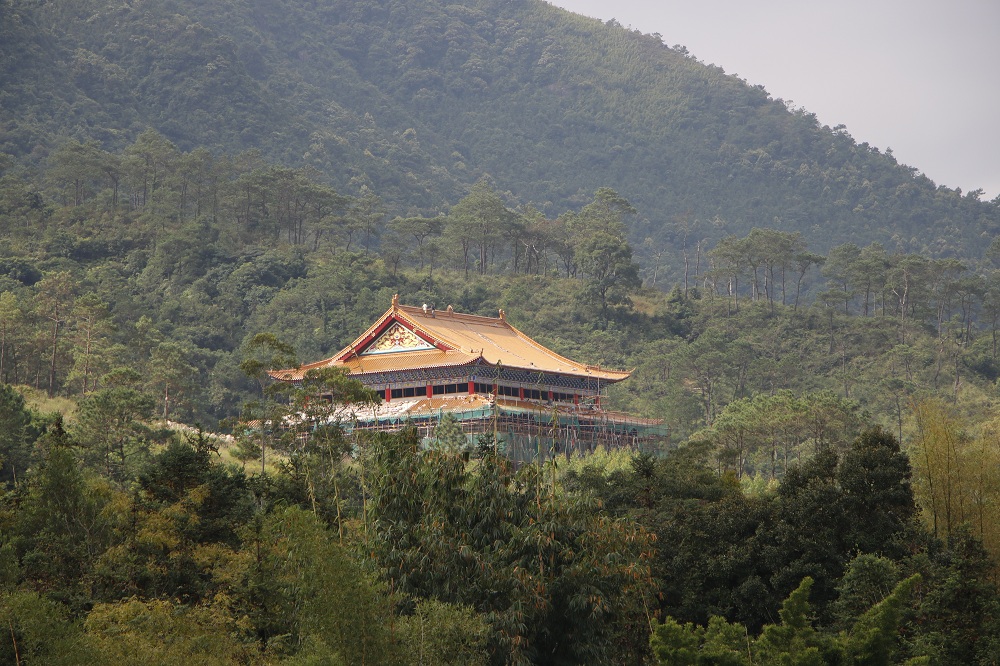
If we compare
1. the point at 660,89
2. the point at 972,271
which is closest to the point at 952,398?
the point at 972,271

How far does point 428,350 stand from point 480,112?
12861 centimetres

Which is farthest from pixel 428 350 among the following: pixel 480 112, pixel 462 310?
pixel 480 112

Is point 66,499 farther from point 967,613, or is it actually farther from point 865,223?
point 865,223

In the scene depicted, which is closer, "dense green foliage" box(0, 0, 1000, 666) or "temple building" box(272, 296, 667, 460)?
"dense green foliage" box(0, 0, 1000, 666)

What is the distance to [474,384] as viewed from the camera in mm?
53844

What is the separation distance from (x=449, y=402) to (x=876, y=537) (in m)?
24.4

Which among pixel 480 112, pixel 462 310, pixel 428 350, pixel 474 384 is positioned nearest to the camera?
pixel 474 384

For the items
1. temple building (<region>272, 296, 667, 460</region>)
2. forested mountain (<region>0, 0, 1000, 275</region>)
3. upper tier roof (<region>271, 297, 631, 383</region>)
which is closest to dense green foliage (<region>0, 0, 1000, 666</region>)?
forested mountain (<region>0, 0, 1000, 275</region>)

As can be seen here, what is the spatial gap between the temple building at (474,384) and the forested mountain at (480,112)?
7575cm

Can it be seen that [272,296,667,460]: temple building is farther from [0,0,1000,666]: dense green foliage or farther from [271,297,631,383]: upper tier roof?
[0,0,1000,666]: dense green foliage

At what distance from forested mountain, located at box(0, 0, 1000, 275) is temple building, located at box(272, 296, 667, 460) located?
75.8m

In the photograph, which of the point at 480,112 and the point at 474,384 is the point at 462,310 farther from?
the point at 480,112

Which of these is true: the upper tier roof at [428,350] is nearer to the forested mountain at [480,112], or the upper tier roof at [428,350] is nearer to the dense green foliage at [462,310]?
the dense green foliage at [462,310]

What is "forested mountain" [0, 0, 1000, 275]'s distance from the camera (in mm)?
134125
